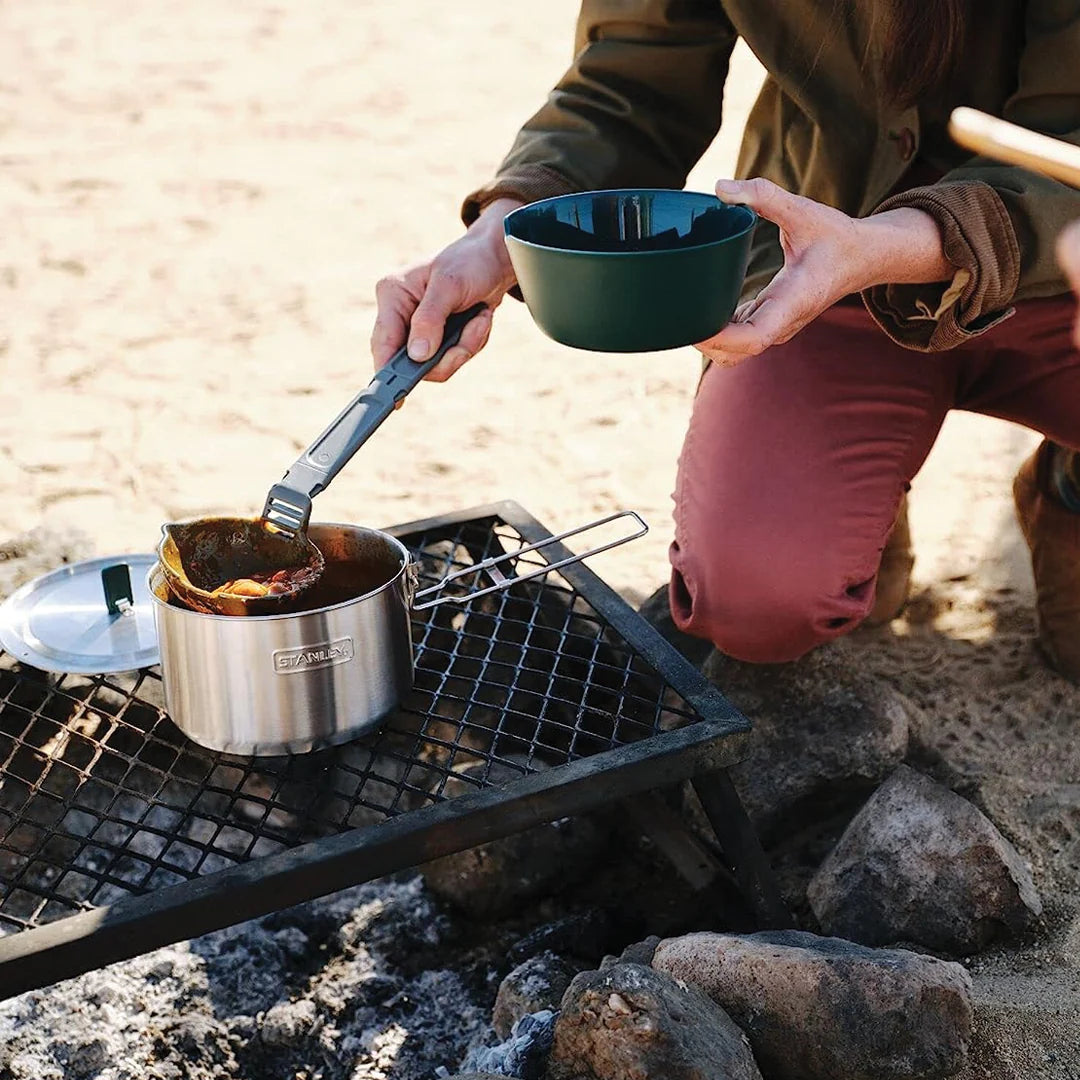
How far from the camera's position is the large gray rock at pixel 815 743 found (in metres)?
2.06

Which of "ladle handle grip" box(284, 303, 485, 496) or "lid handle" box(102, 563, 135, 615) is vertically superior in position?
"ladle handle grip" box(284, 303, 485, 496)

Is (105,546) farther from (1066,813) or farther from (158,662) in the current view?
(1066,813)

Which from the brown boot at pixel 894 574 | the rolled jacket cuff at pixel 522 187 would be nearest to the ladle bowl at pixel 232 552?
the rolled jacket cuff at pixel 522 187

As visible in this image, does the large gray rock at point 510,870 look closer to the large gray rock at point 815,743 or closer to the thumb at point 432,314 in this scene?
the large gray rock at point 815,743

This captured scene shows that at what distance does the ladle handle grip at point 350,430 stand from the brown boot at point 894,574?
1085mm

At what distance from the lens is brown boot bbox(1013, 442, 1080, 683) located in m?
2.38

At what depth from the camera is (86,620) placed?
1938mm

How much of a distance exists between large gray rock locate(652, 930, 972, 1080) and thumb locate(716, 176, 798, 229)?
0.80m

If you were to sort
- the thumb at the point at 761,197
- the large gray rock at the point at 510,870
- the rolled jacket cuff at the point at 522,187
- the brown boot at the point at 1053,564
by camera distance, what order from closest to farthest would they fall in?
the thumb at the point at 761,197 < the large gray rock at the point at 510,870 < the rolled jacket cuff at the point at 522,187 < the brown boot at the point at 1053,564

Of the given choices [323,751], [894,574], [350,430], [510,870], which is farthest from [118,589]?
[894,574]

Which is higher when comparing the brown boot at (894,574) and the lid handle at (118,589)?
the lid handle at (118,589)

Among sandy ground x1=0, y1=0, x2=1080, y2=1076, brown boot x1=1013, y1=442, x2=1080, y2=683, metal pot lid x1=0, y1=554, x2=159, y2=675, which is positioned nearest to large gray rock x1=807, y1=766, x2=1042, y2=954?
sandy ground x1=0, y1=0, x2=1080, y2=1076

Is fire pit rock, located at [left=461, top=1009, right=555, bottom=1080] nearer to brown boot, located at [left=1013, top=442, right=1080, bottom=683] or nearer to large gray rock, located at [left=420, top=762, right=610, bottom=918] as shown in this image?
large gray rock, located at [left=420, top=762, right=610, bottom=918]

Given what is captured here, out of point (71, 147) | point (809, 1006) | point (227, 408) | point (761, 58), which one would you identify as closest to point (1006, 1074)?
point (809, 1006)
